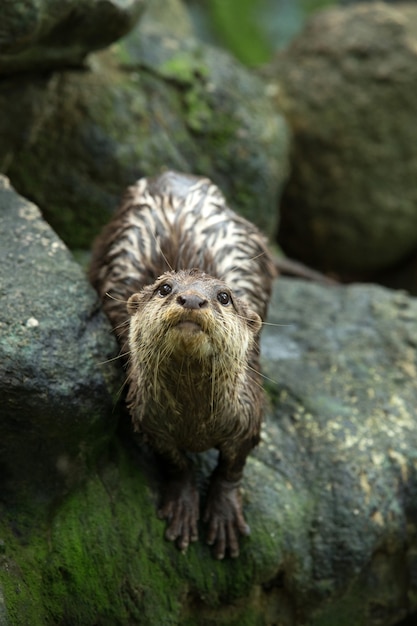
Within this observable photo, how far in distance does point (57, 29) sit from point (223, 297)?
177 cm

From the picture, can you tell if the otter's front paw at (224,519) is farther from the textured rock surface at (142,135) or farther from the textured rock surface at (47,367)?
the textured rock surface at (142,135)

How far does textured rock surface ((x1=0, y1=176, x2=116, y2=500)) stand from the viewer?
10.3 feet

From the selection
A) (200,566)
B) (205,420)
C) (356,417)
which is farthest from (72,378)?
(356,417)

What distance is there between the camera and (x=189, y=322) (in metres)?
2.80

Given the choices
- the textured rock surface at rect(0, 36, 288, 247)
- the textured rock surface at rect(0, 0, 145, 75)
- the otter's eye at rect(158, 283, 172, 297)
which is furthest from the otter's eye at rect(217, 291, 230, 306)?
the textured rock surface at rect(0, 36, 288, 247)

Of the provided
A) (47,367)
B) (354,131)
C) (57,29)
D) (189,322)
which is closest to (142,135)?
(57,29)

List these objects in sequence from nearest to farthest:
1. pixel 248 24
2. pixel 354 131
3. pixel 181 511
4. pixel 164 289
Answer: pixel 164 289
pixel 181 511
pixel 354 131
pixel 248 24

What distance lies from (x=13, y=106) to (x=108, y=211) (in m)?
1.10

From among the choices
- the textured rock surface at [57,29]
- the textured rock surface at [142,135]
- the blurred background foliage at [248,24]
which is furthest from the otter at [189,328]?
the blurred background foliage at [248,24]

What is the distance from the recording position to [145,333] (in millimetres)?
3031

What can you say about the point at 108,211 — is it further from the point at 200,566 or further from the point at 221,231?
the point at 200,566

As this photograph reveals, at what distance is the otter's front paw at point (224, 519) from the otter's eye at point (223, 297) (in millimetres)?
909

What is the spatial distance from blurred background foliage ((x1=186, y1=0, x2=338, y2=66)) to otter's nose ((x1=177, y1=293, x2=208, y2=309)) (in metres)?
6.80

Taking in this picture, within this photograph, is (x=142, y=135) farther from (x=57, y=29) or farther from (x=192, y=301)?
(x=192, y=301)
